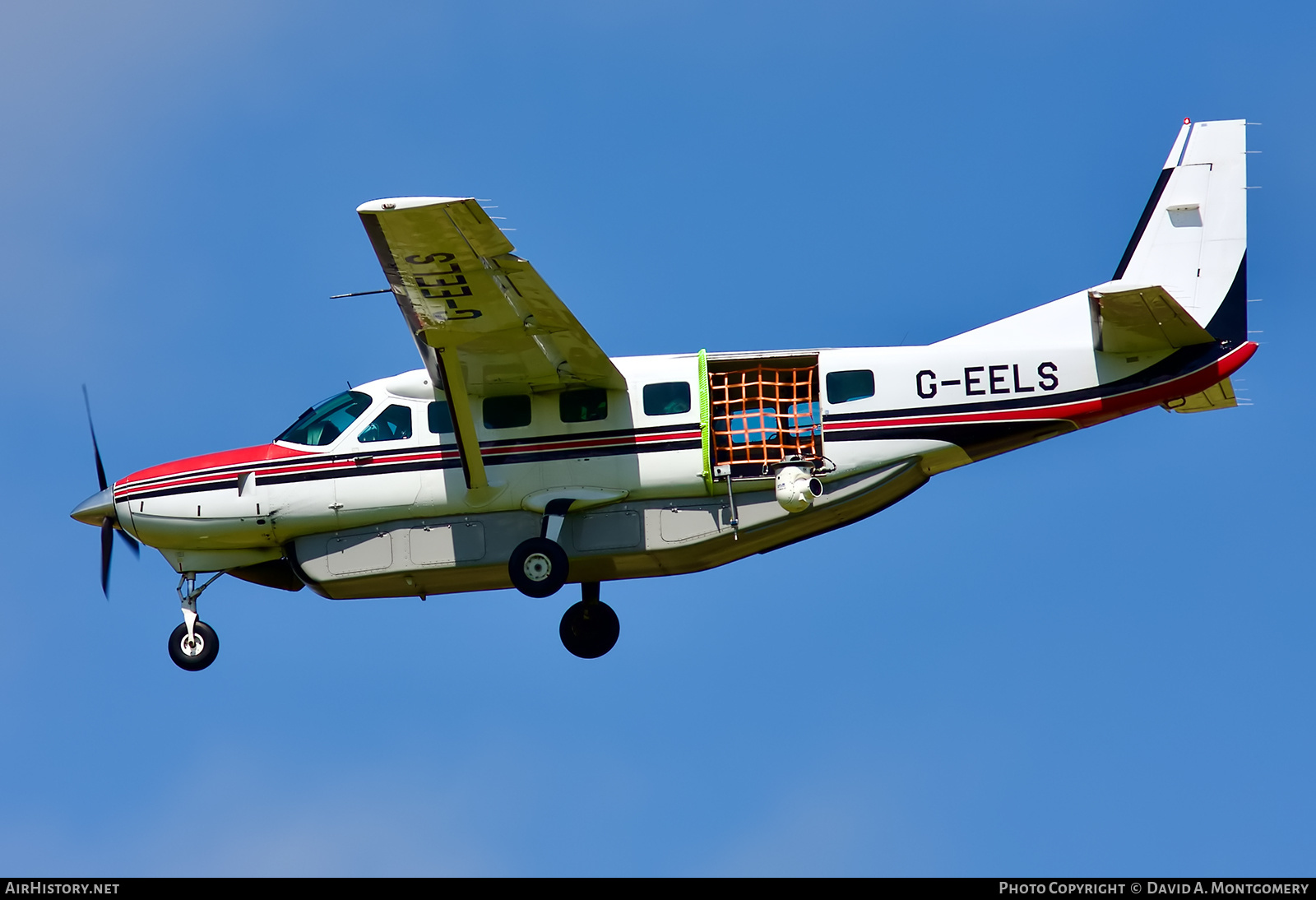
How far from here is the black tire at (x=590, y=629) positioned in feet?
102

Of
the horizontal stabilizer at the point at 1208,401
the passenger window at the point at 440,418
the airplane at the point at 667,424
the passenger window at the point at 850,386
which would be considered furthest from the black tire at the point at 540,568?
the horizontal stabilizer at the point at 1208,401

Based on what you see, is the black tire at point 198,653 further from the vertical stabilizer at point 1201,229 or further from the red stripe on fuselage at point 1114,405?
the vertical stabilizer at point 1201,229

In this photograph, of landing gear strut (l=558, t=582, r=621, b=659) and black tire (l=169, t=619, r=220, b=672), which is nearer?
black tire (l=169, t=619, r=220, b=672)

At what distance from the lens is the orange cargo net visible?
2822cm

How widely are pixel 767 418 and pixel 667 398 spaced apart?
1.59 m

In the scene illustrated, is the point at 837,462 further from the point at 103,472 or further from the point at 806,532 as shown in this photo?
the point at 103,472

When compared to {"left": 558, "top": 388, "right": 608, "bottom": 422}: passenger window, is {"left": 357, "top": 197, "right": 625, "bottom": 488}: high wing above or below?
above

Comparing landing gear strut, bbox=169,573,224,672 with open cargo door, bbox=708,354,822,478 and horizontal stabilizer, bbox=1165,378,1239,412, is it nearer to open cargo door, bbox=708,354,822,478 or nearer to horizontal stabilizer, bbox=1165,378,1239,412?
open cargo door, bbox=708,354,822,478

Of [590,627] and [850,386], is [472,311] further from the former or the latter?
[590,627]

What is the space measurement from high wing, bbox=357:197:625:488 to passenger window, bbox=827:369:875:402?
3.26 m

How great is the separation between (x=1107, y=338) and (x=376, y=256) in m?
10.9

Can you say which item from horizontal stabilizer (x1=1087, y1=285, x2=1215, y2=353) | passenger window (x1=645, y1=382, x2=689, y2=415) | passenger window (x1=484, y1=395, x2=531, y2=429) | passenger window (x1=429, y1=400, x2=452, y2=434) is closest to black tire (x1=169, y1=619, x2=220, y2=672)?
passenger window (x1=429, y1=400, x2=452, y2=434)
